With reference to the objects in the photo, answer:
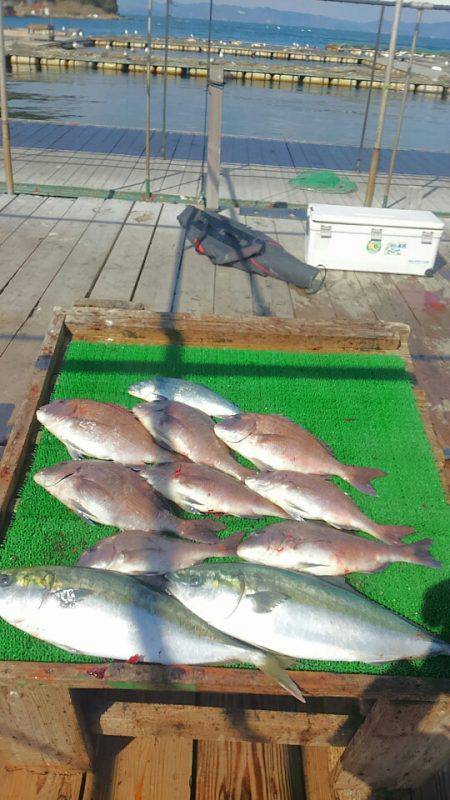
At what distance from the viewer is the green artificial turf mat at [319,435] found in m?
2.33

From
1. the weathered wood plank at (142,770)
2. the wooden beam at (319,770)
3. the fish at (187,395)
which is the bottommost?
the wooden beam at (319,770)

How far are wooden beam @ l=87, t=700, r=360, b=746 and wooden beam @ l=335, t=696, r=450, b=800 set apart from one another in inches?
5.0

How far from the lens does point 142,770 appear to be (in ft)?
8.80

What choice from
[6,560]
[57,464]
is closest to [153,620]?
[6,560]

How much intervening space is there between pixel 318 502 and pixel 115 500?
97 centimetres

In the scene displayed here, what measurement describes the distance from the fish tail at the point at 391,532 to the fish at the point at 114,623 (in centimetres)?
85

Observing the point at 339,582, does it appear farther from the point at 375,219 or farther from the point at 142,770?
the point at 375,219

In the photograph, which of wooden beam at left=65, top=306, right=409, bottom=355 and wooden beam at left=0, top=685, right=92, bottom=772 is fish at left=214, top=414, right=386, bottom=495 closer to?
wooden beam at left=65, top=306, right=409, bottom=355

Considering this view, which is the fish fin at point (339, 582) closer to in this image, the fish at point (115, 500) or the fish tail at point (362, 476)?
the fish at point (115, 500)

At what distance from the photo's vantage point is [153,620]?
2062 mm

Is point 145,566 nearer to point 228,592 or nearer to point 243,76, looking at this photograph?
point 228,592

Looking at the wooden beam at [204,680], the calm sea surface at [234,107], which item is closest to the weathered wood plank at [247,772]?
the wooden beam at [204,680]

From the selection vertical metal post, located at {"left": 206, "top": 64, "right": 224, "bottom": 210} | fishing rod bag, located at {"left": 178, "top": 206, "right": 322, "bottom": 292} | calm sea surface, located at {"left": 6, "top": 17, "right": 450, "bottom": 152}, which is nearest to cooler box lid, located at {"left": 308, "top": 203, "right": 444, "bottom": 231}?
fishing rod bag, located at {"left": 178, "top": 206, "right": 322, "bottom": 292}

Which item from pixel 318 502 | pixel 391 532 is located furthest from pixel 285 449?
pixel 391 532
